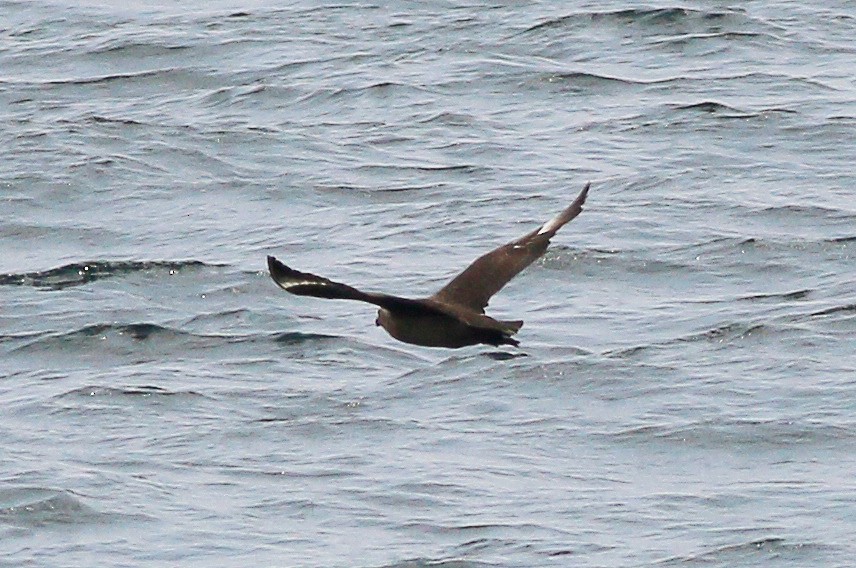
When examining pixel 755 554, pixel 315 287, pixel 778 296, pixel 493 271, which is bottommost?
pixel 755 554

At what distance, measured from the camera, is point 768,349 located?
14430 mm

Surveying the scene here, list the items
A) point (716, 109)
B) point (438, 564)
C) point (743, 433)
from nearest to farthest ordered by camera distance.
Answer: point (438, 564), point (743, 433), point (716, 109)

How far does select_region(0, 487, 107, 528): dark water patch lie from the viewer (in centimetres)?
1268

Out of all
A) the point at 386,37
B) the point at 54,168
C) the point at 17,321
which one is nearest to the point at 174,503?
the point at 17,321

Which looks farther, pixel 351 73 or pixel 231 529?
pixel 351 73

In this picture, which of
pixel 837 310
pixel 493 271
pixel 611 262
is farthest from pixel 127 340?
pixel 493 271

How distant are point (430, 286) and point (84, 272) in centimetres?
281

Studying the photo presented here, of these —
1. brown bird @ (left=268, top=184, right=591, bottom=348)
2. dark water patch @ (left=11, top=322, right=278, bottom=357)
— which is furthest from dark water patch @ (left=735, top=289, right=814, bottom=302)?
brown bird @ (left=268, top=184, right=591, bottom=348)

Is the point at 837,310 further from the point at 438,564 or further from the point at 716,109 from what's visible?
the point at 716,109

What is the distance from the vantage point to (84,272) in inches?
642

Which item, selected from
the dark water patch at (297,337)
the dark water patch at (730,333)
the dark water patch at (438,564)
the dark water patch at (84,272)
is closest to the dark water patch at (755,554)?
the dark water patch at (438,564)

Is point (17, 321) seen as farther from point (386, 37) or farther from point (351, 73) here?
point (386, 37)

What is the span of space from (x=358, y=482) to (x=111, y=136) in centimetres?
750

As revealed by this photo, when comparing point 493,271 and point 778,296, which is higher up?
point 493,271
